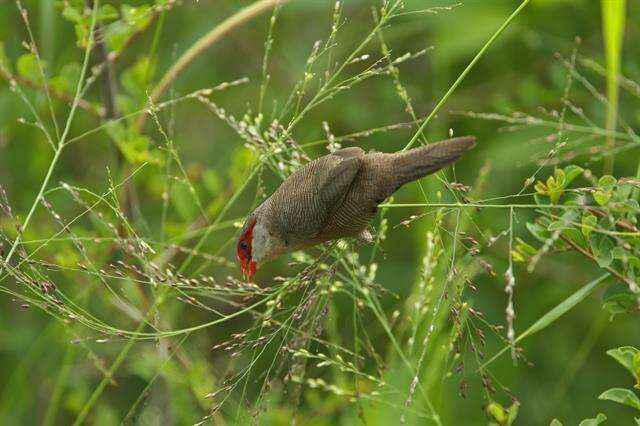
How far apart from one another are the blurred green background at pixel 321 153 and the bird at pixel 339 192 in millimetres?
737

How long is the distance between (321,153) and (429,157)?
240 cm

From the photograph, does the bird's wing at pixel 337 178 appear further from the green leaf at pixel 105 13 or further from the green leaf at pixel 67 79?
the green leaf at pixel 67 79

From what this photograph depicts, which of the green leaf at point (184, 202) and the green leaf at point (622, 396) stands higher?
the green leaf at point (622, 396)

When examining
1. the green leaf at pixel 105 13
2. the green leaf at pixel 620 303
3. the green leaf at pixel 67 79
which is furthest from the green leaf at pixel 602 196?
the green leaf at pixel 67 79

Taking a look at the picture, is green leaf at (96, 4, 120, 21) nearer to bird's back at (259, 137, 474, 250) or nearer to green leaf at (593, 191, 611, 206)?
bird's back at (259, 137, 474, 250)

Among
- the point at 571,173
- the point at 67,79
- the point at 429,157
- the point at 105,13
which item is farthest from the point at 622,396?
the point at 67,79

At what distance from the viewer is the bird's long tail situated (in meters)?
1.91

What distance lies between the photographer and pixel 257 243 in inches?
105

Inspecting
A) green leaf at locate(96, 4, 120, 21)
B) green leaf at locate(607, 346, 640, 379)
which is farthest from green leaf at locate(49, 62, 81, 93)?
green leaf at locate(607, 346, 640, 379)

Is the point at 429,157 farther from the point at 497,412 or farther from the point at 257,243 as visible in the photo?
the point at 257,243

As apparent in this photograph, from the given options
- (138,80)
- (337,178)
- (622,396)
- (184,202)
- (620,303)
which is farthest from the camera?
(184,202)

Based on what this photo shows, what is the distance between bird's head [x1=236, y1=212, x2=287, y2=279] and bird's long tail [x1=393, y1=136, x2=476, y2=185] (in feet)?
1.91

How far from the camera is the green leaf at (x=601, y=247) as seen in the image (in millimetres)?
1923

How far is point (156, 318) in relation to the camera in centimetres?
206
